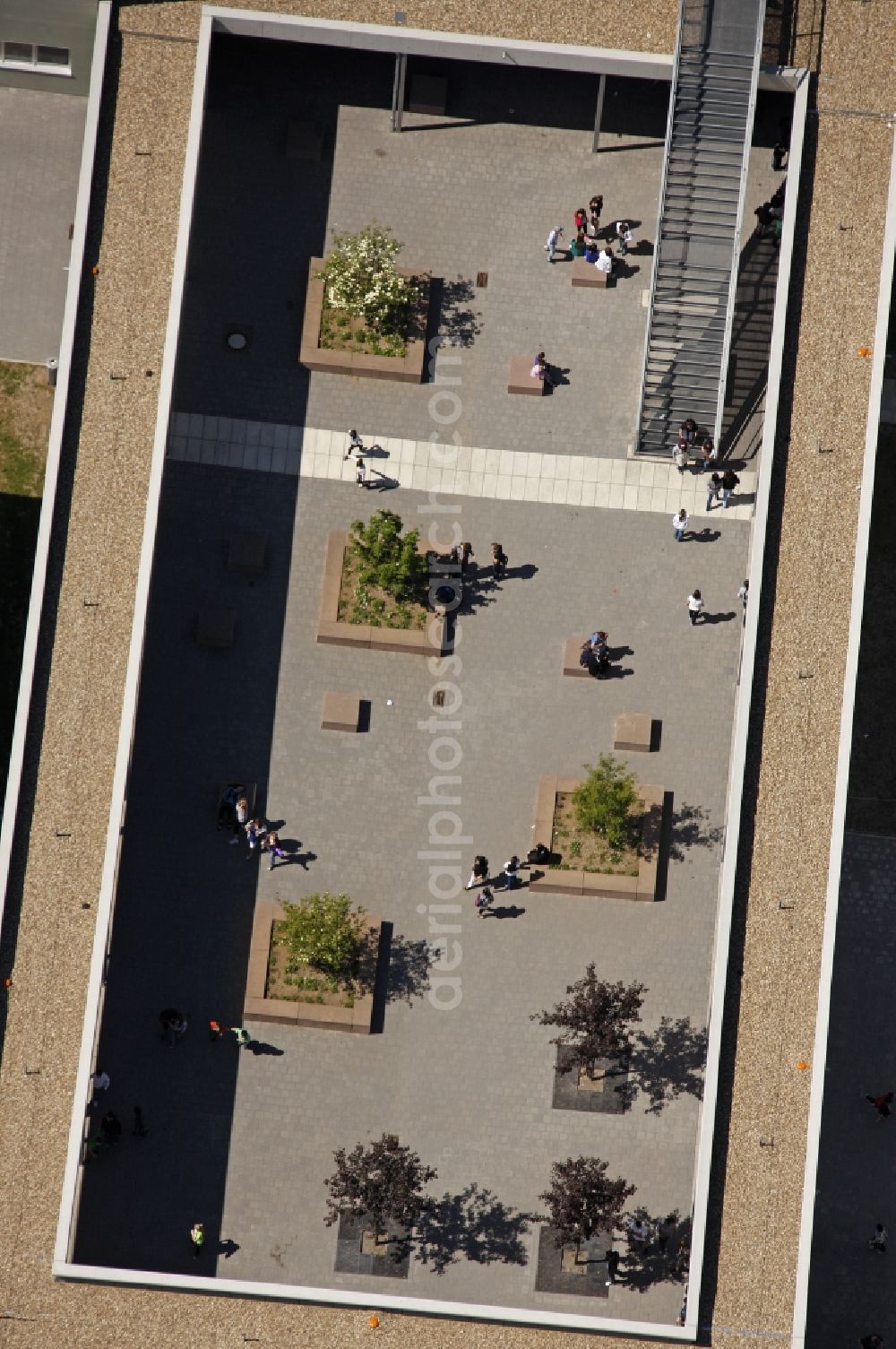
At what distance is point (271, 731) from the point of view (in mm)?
35594

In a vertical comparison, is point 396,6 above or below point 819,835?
above

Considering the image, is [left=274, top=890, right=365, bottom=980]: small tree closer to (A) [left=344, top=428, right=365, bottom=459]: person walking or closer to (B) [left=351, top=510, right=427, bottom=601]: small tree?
(B) [left=351, top=510, right=427, bottom=601]: small tree

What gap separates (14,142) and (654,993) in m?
25.4

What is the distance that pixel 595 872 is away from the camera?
3528cm

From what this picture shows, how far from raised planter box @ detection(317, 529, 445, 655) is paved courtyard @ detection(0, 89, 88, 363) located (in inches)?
374

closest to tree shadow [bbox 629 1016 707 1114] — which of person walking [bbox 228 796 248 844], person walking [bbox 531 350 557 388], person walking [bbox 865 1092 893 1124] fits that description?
person walking [bbox 865 1092 893 1124]

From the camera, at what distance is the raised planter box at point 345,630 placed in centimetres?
3531

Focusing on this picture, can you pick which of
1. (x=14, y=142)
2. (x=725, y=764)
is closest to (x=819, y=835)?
(x=725, y=764)

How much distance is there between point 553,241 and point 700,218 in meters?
3.40

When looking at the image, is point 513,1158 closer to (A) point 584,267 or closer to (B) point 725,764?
(B) point 725,764

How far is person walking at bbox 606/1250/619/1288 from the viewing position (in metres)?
34.3

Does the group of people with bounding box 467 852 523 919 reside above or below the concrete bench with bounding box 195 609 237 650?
below

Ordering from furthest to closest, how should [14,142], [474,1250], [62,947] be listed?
[14,142] < [474,1250] < [62,947]

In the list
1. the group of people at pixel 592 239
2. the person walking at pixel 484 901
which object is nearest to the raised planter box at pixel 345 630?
the person walking at pixel 484 901
